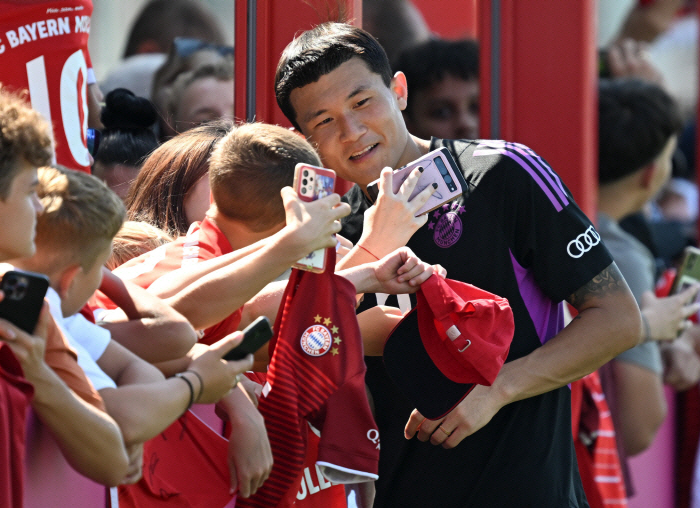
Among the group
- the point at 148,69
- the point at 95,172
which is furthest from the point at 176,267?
the point at 148,69

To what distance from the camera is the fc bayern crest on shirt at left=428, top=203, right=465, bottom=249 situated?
5.88 feet

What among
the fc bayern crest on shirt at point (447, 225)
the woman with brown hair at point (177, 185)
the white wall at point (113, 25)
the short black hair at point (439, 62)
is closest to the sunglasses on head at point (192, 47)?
the white wall at point (113, 25)

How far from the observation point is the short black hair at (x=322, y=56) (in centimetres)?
189

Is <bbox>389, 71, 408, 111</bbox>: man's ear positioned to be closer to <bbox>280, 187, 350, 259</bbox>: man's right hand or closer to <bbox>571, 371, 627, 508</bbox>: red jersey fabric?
<bbox>280, 187, 350, 259</bbox>: man's right hand

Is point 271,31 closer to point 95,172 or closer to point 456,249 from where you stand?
point 95,172

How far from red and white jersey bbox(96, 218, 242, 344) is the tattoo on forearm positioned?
67 cm

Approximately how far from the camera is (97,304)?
148 cm

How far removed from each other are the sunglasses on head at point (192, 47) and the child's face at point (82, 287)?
1531mm

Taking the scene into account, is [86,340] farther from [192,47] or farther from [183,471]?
[192,47]

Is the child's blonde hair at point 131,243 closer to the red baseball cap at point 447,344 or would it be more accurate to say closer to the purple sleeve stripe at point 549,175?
the red baseball cap at point 447,344

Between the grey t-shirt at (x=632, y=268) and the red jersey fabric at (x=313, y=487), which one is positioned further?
the grey t-shirt at (x=632, y=268)

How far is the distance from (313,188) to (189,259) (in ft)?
1.00

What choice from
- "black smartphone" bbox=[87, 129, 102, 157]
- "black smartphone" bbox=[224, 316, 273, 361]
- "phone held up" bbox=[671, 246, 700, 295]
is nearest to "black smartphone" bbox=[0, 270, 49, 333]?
"black smartphone" bbox=[224, 316, 273, 361]

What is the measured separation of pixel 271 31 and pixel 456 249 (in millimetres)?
1103
